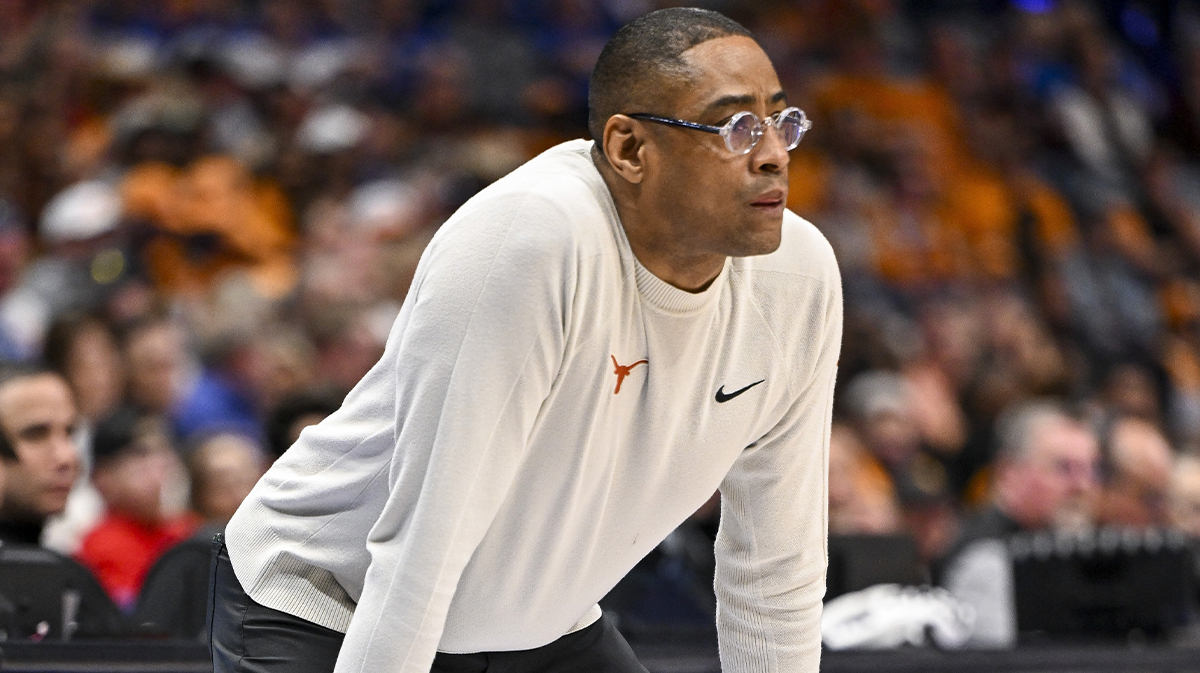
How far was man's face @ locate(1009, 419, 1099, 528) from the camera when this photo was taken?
5031 mm

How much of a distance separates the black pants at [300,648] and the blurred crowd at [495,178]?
171 centimetres

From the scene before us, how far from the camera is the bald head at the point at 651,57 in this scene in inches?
71.7

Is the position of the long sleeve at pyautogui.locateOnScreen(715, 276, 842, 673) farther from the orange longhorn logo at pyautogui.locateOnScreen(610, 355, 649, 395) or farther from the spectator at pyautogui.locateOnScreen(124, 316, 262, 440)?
the spectator at pyautogui.locateOnScreen(124, 316, 262, 440)

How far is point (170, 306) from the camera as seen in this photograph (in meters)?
5.28

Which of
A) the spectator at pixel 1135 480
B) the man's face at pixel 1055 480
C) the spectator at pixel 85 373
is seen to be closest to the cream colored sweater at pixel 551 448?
the spectator at pixel 85 373

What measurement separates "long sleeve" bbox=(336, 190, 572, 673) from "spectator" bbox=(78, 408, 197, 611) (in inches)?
101

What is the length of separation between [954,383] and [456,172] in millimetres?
2551

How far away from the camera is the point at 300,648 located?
1.88 m

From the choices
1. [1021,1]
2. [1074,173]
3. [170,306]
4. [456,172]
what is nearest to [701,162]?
[170,306]

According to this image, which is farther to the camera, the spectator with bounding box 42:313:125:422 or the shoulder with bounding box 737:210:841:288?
the spectator with bounding box 42:313:125:422

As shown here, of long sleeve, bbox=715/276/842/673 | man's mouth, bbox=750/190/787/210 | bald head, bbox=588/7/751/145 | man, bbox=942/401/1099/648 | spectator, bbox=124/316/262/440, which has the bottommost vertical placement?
man, bbox=942/401/1099/648

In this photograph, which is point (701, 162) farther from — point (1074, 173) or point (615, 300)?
point (1074, 173)

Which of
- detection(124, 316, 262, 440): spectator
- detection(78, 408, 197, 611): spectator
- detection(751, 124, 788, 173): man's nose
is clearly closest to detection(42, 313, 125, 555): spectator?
detection(124, 316, 262, 440): spectator

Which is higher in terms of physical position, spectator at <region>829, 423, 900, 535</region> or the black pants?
the black pants
